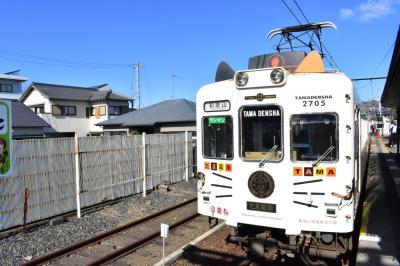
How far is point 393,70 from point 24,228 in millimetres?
11842

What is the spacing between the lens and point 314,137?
18.0 feet

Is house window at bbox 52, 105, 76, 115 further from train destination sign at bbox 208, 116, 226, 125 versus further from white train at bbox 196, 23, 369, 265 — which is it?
white train at bbox 196, 23, 369, 265

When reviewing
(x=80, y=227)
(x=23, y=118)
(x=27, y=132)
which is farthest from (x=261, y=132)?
(x=23, y=118)

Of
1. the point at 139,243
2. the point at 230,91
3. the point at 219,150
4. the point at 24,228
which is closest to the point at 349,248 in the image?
the point at 219,150

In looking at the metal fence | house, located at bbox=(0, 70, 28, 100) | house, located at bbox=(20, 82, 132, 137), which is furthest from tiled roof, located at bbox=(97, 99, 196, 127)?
house, located at bbox=(0, 70, 28, 100)

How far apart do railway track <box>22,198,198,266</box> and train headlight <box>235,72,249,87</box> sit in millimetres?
4045

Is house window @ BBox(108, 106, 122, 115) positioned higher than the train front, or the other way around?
house window @ BBox(108, 106, 122, 115)

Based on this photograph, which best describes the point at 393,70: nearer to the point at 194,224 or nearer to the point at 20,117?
the point at 194,224

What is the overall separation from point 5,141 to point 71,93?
1347 inches

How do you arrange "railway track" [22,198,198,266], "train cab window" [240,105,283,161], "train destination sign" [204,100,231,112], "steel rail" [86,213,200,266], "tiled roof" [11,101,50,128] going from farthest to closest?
"tiled roof" [11,101,50,128] → "railway track" [22,198,198,266] → "steel rail" [86,213,200,266] → "train destination sign" [204,100,231,112] → "train cab window" [240,105,283,161]

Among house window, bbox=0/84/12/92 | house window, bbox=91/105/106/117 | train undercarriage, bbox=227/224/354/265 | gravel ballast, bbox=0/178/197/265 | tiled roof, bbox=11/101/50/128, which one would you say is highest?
house window, bbox=0/84/12/92

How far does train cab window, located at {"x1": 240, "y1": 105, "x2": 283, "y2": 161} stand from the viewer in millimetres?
5730

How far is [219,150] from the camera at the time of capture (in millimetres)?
6367

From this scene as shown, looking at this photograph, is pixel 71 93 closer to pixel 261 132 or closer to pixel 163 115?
pixel 163 115
